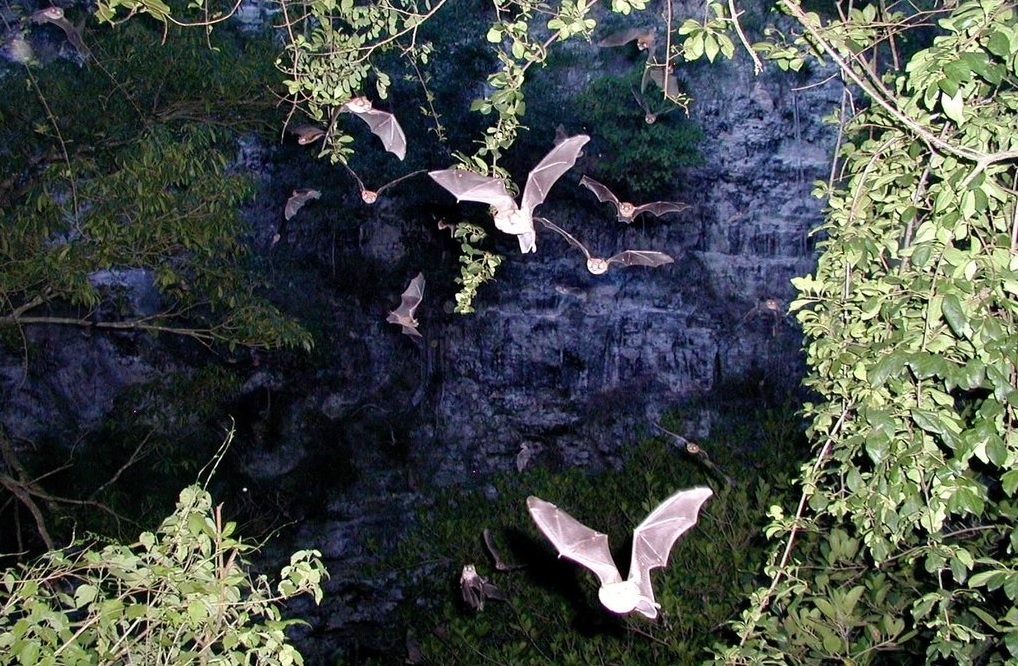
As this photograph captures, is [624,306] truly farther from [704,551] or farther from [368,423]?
[704,551]

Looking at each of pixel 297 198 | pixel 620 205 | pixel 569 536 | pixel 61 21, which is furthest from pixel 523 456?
pixel 569 536

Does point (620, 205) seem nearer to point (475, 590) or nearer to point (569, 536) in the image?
point (475, 590)

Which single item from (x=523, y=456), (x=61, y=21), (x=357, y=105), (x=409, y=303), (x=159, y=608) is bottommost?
(x=523, y=456)

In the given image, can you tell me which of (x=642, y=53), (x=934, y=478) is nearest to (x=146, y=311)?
(x=642, y=53)

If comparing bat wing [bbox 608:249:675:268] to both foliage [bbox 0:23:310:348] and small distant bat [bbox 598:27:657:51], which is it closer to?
small distant bat [bbox 598:27:657:51]

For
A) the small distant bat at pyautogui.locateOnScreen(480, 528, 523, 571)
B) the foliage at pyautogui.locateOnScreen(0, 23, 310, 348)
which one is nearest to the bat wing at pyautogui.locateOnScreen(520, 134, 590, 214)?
the foliage at pyautogui.locateOnScreen(0, 23, 310, 348)

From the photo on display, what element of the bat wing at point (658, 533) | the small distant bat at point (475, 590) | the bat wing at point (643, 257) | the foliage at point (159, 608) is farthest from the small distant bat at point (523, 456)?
the foliage at point (159, 608)

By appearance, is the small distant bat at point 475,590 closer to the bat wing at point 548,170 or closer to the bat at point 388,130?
the bat at point 388,130
